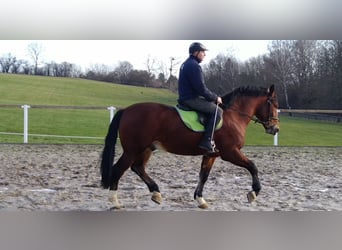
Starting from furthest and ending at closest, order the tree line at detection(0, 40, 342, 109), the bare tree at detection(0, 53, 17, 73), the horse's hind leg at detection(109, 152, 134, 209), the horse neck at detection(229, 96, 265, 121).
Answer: the bare tree at detection(0, 53, 17, 73) < the tree line at detection(0, 40, 342, 109) < the horse neck at detection(229, 96, 265, 121) < the horse's hind leg at detection(109, 152, 134, 209)

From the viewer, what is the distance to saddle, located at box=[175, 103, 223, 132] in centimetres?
431

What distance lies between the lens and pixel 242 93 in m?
4.68

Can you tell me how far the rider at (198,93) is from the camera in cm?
423

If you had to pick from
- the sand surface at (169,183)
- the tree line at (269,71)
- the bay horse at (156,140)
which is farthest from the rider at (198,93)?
the tree line at (269,71)

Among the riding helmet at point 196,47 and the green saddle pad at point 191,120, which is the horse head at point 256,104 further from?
the riding helmet at point 196,47

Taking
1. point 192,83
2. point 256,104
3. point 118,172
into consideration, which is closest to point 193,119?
point 192,83

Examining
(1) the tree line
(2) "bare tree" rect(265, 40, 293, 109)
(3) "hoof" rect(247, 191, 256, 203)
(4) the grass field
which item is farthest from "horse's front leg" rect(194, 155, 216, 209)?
(2) "bare tree" rect(265, 40, 293, 109)

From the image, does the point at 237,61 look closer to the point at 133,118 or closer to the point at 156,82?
the point at 156,82

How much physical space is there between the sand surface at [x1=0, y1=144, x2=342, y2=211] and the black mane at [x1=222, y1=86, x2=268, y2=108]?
1.08m

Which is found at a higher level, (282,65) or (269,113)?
(282,65)

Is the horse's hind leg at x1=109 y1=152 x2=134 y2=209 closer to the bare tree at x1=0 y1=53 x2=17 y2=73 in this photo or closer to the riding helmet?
the riding helmet

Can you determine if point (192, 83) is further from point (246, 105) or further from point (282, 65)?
point (282, 65)

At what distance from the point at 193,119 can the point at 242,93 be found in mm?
709
